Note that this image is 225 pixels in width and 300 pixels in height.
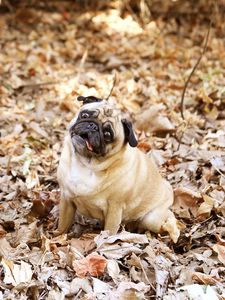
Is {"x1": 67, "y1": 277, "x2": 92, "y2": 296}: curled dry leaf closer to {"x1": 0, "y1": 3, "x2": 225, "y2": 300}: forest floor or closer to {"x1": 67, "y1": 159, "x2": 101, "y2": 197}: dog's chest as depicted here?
{"x1": 0, "y1": 3, "x2": 225, "y2": 300}: forest floor

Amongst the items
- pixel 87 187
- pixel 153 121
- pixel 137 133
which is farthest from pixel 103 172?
pixel 153 121

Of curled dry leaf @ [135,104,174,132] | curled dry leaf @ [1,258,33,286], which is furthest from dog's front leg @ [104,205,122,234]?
curled dry leaf @ [135,104,174,132]

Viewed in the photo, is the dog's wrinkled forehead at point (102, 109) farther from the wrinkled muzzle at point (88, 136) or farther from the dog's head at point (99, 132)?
the wrinkled muzzle at point (88, 136)

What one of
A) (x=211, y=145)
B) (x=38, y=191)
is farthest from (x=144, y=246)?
(x=211, y=145)

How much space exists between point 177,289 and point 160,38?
21.2 feet

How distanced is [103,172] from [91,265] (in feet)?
2.72

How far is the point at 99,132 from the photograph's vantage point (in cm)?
446

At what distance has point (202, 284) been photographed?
4.17 m

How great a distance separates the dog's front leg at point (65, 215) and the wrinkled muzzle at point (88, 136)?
574 millimetres

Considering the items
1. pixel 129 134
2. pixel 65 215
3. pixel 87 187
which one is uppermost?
pixel 129 134

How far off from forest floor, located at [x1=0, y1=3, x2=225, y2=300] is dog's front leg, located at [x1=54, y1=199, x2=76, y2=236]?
0.40ft

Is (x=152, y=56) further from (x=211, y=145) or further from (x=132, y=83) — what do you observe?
(x=211, y=145)

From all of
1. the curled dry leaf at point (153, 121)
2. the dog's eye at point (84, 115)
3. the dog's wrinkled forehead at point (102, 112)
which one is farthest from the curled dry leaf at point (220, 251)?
the curled dry leaf at point (153, 121)

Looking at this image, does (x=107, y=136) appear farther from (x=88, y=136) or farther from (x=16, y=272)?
(x=16, y=272)
